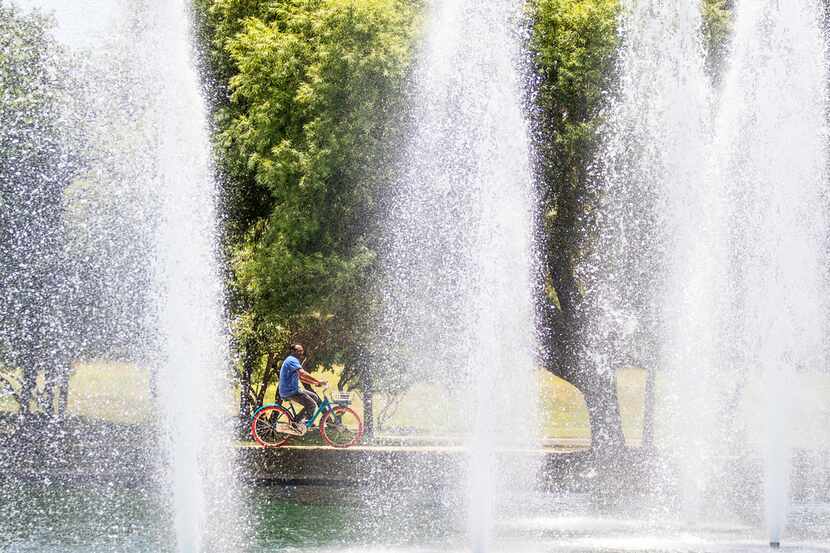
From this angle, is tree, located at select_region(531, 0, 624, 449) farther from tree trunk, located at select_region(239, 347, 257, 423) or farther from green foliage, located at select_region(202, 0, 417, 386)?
tree trunk, located at select_region(239, 347, 257, 423)

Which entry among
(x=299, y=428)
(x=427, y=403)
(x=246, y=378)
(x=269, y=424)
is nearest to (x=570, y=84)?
(x=299, y=428)

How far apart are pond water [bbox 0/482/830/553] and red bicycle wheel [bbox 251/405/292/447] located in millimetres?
2775

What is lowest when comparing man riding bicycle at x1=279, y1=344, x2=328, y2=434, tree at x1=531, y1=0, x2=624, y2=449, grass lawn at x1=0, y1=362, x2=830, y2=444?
grass lawn at x1=0, y1=362, x2=830, y2=444

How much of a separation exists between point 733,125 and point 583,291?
20.2 feet

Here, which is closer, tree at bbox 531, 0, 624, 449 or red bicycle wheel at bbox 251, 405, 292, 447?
red bicycle wheel at bbox 251, 405, 292, 447

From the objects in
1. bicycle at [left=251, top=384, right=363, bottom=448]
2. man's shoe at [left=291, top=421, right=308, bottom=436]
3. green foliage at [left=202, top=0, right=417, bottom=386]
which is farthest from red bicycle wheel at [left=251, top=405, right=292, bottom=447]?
green foliage at [left=202, top=0, right=417, bottom=386]

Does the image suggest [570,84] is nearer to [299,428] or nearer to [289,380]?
[289,380]

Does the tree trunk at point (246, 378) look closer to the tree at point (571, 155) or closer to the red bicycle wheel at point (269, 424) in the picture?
the red bicycle wheel at point (269, 424)

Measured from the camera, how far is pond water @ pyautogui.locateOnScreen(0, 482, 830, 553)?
13414 millimetres

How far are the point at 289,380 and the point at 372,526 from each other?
643 cm

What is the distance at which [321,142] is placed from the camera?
888 inches

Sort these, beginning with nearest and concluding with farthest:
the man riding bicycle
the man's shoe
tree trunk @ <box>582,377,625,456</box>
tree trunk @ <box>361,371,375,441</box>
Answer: the man riding bicycle
the man's shoe
tree trunk @ <box>582,377,625,456</box>
tree trunk @ <box>361,371,375,441</box>

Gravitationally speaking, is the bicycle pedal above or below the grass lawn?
above

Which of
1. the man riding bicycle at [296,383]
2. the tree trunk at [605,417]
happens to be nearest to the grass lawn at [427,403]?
the tree trunk at [605,417]
